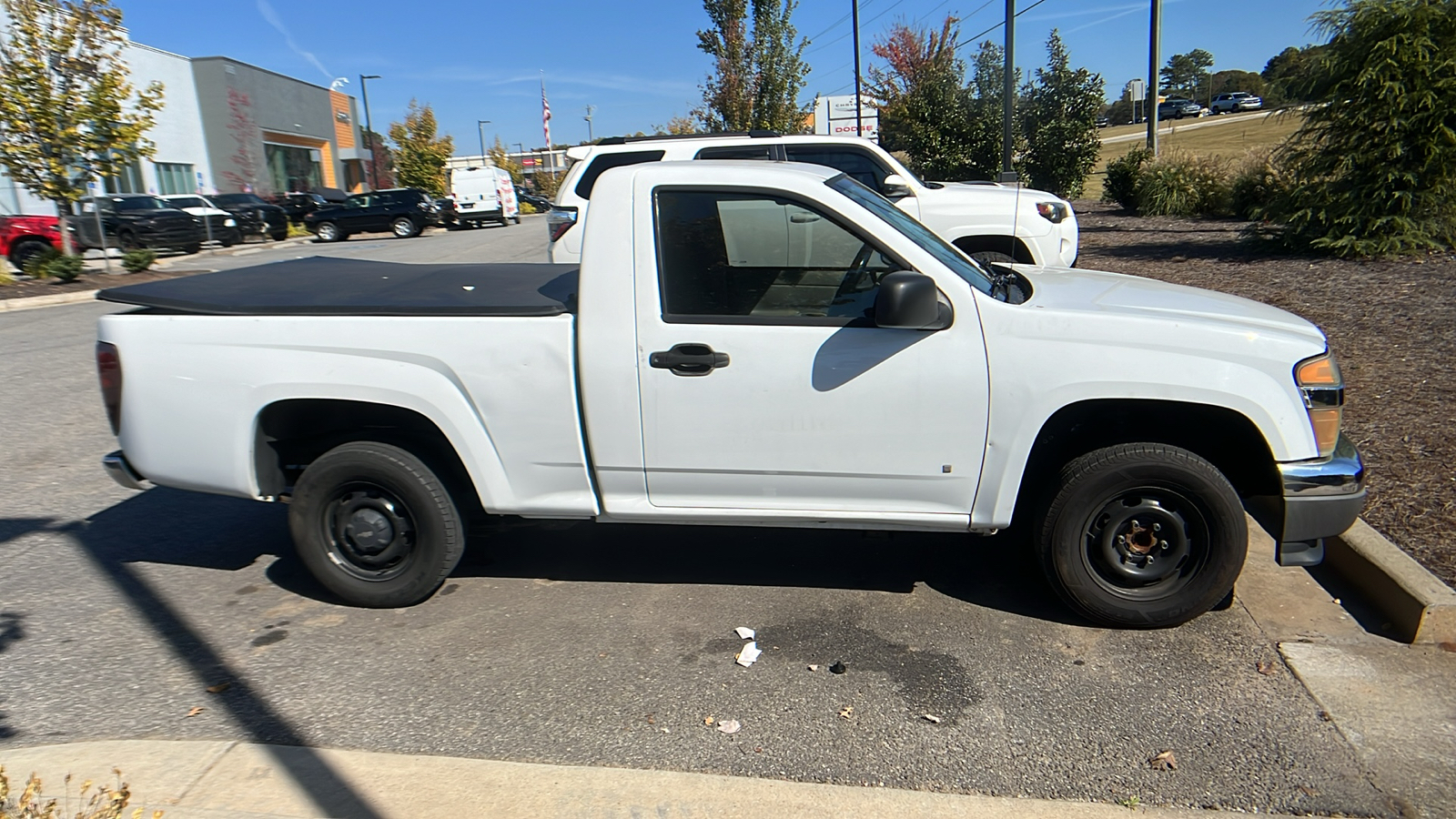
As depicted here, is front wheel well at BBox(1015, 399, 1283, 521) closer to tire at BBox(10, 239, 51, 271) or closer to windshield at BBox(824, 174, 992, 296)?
windshield at BBox(824, 174, 992, 296)

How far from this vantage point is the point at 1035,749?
127 inches

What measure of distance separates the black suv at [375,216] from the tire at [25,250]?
45.1ft

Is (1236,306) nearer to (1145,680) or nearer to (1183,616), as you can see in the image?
(1183,616)

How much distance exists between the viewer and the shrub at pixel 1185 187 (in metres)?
18.0

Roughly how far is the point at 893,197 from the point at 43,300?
14.6 meters

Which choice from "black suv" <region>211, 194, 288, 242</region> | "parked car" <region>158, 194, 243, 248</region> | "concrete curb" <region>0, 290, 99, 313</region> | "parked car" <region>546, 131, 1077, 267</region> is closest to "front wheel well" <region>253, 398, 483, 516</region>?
"parked car" <region>546, 131, 1077, 267</region>

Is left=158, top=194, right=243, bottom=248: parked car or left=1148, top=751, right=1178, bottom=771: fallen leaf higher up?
left=158, top=194, right=243, bottom=248: parked car

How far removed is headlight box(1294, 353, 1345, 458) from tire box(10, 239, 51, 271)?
22.1m

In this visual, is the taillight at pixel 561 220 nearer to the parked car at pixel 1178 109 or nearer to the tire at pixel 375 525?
the tire at pixel 375 525

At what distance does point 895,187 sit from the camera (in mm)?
8836

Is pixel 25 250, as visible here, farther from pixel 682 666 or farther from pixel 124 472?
pixel 682 666

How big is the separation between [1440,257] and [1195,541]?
29.8 feet

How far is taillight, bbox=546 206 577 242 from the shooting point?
875 cm

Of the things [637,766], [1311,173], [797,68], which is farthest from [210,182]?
[637,766]
